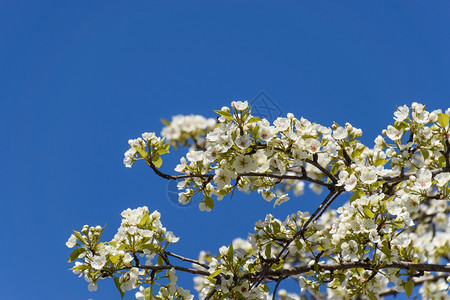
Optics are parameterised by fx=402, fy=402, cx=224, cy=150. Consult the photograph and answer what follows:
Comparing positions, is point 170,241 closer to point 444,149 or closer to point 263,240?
point 263,240

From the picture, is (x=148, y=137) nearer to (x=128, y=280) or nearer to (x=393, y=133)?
(x=128, y=280)

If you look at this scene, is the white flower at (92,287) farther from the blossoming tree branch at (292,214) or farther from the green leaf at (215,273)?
the green leaf at (215,273)

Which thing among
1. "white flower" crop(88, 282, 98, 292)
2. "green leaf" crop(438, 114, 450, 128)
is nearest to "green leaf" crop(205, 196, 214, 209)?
"white flower" crop(88, 282, 98, 292)

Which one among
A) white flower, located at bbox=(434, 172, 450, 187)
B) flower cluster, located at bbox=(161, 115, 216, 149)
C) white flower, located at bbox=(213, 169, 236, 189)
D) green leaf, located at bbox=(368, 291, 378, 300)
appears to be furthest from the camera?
flower cluster, located at bbox=(161, 115, 216, 149)

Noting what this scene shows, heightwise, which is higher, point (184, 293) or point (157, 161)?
point (157, 161)

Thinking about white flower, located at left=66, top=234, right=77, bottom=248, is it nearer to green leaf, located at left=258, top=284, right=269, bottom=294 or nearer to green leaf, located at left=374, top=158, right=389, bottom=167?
green leaf, located at left=258, top=284, right=269, bottom=294

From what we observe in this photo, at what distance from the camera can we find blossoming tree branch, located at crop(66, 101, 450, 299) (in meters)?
2.88

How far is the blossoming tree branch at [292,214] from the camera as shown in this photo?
2875 mm

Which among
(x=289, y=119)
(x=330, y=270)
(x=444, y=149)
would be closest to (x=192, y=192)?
A: (x=289, y=119)

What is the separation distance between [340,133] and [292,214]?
0.92 m

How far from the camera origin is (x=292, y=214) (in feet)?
11.9

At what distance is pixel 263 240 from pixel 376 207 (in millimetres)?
1024

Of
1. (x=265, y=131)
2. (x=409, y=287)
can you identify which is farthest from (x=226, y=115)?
(x=409, y=287)

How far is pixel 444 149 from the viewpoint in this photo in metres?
3.24
